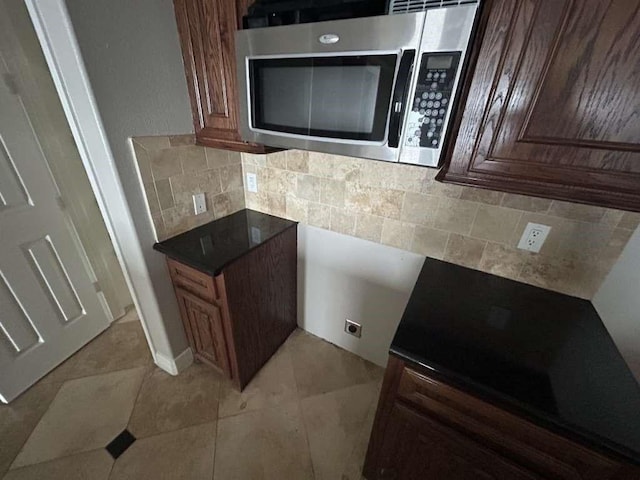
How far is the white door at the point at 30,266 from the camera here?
1307 millimetres

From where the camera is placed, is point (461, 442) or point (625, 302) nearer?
point (461, 442)

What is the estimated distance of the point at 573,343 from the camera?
0.90m

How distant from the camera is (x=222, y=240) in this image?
1.40 m

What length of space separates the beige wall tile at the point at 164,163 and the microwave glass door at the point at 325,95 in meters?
0.52

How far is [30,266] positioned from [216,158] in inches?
45.7

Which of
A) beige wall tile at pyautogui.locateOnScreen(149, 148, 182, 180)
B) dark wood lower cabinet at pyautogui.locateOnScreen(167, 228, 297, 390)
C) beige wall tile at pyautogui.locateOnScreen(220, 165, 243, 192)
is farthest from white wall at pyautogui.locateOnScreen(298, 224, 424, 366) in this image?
beige wall tile at pyautogui.locateOnScreen(149, 148, 182, 180)

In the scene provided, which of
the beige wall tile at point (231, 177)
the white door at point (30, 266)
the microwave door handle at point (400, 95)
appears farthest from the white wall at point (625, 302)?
the white door at point (30, 266)

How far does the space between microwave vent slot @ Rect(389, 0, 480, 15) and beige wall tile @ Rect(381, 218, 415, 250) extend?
80cm

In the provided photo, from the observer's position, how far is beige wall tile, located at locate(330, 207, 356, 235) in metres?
1.43

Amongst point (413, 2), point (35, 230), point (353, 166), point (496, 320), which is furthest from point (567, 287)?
point (35, 230)

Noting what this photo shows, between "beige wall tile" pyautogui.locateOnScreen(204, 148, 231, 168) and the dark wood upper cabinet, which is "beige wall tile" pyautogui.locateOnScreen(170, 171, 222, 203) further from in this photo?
the dark wood upper cabinet

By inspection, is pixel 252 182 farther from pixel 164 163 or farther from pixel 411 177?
pixel 411 177

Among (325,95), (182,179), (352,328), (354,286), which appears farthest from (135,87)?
(352,328)

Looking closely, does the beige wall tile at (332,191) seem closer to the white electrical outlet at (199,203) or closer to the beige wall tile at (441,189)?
the beige wall tile at (441,189)
